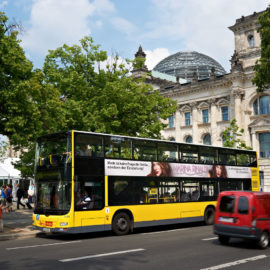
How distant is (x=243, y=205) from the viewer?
12.1m

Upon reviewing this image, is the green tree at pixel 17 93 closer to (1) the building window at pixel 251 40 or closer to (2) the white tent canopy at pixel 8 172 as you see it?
(2) the white tent canopy at pixel 8 172

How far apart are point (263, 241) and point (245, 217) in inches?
39.0

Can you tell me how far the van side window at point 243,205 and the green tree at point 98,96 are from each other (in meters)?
15.2

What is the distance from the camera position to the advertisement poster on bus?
16094 millimetres

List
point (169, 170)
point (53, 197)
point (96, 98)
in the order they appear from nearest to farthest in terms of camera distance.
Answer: point (53, 197) → point (169, 170) → point (96, 98)

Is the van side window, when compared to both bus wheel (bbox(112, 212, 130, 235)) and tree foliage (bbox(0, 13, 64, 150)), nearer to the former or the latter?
bus wheel (bbox(112, 212, 130, 235))

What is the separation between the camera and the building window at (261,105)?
51.5 metres

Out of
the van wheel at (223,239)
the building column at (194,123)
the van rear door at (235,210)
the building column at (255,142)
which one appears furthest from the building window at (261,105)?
the van rear door at (235,210)

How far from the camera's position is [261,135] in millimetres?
52188

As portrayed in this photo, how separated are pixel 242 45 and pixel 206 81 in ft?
27.3

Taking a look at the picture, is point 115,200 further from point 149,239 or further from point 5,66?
point 5,66

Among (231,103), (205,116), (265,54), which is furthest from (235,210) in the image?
(205,116)

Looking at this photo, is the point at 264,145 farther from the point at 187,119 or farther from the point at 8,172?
the point at 8,172

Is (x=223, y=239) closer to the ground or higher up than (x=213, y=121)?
closer to the ground
